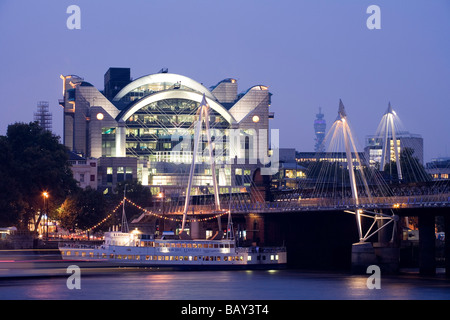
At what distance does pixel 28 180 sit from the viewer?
14150cm

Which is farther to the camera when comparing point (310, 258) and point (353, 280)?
point (310, 258)

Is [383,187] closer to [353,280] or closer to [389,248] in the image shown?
[389,248]

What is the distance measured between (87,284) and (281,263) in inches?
1301

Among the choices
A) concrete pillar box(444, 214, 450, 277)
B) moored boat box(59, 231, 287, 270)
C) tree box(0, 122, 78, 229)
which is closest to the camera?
→ concrete pillar box(444, 214, 450, 277)

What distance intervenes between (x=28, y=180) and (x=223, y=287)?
5914cm

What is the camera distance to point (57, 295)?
80.9 metres

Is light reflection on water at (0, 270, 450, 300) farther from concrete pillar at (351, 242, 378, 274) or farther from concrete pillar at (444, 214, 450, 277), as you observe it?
concrete pillar at (444, 214, 450, 277)

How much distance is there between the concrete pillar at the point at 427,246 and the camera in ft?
363

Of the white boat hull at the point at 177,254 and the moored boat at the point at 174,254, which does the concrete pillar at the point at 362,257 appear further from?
the white boat hull at the point at 177,254

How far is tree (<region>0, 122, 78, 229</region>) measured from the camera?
138m

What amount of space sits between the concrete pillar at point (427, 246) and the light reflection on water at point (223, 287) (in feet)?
30.1

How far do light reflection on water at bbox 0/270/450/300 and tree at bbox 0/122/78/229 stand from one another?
3472cm

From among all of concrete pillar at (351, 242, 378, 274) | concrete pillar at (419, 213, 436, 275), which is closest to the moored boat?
concrete pillar at (351, 242, 378, 274)
